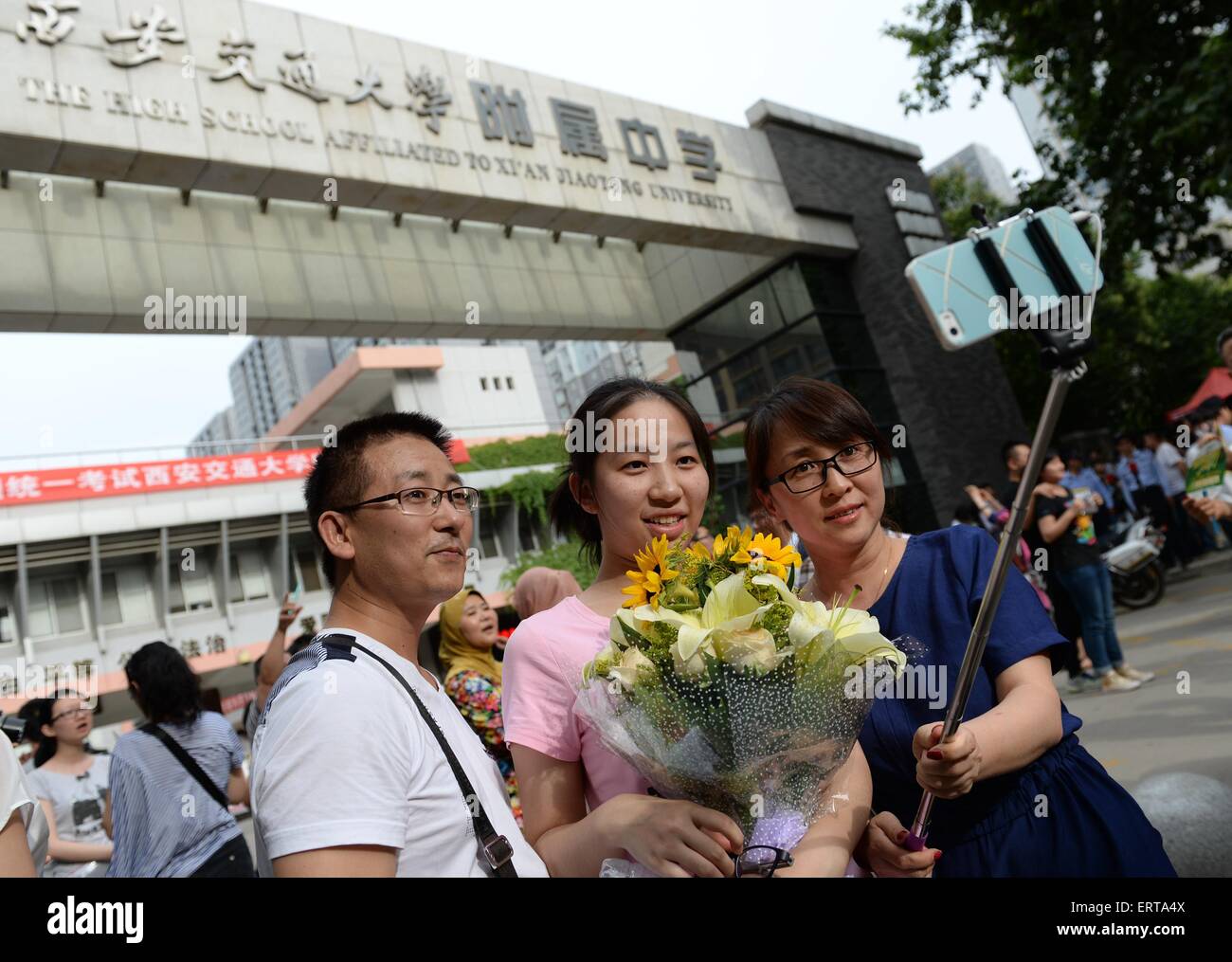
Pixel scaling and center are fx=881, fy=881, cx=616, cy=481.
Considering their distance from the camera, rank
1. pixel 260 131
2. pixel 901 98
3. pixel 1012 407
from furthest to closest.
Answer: pixel 1012 407 < pixel 901 98 < pixel 260 131

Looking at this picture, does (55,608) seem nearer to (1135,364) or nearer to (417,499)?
(417,499)

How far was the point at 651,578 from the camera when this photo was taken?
126 cm

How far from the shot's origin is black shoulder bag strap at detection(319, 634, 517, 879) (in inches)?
55.2

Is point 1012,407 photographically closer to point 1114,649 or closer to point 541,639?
point 1114,649

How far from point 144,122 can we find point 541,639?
23.3ft

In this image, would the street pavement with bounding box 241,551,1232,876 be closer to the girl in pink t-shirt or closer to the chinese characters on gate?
the girl in pink t-shirt

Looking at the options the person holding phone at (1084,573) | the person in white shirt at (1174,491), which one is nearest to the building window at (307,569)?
the person in white shirt at (1174,491)

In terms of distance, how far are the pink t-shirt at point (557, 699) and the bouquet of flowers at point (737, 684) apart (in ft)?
1.00

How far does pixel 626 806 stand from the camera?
134 cm

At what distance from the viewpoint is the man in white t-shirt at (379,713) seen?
1.22 m

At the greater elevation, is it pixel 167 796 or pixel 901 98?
pixel 901 98

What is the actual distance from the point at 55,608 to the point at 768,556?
25.5 m

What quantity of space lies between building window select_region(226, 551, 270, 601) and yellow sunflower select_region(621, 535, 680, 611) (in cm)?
2601
